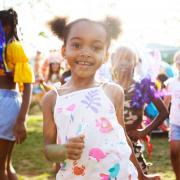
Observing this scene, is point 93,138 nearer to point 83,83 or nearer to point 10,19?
point 83,83

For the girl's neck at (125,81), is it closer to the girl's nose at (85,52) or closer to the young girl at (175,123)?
the young girl at (175,123)

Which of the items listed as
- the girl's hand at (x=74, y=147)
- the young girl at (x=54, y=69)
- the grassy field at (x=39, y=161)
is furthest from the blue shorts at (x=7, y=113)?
the young girl at (x=54, y=69)

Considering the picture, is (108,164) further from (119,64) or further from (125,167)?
(119,64)

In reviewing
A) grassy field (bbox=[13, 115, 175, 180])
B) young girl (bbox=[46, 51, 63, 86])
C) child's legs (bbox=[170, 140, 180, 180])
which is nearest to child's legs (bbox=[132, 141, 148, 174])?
child's legs (bbox=[170, 140, 180, 180])

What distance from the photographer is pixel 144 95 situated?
4.17 m

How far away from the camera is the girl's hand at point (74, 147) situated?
7.14 feet

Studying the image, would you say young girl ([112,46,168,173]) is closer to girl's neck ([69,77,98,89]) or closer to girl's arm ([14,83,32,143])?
girl's arm ([14,83,32,143])

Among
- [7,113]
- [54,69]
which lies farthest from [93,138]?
[54,69]

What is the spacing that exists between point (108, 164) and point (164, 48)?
87.9 feet

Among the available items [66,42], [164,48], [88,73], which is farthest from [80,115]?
[164,48]

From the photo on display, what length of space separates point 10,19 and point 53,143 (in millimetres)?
1812

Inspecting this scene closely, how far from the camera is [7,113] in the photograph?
12.5ft

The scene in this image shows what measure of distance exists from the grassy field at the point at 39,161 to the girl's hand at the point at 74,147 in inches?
145

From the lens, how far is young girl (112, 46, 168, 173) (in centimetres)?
408
